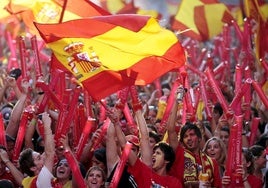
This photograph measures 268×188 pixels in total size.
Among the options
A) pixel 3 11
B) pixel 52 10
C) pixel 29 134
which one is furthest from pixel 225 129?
pixel 3 11

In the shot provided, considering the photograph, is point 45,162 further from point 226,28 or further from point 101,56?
point 226,28

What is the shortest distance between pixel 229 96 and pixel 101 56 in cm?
353

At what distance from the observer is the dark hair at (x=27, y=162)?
933 cm

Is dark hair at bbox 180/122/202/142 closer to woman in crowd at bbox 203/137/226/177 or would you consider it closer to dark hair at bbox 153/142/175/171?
woman in crowd at bbox 203/137/226/177

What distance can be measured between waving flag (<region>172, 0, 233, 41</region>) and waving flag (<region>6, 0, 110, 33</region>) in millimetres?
3563

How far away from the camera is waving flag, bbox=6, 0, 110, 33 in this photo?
1171cm

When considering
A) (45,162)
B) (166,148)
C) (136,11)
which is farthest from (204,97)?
(136,11)

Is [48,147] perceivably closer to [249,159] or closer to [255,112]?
[249,159]

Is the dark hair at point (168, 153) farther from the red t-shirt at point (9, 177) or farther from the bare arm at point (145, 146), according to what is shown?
the red t-shirt at point (9, 177)

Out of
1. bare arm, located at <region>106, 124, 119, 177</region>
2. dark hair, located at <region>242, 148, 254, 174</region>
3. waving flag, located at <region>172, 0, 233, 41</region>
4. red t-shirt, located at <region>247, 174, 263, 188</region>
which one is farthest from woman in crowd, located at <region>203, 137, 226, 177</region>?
waving flag, located at <region>172, 0, 233, 41</region>

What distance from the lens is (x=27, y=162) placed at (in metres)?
9.35

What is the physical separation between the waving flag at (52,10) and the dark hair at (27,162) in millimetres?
2384

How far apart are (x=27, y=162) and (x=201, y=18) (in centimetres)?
782

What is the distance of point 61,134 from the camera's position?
9836mm
